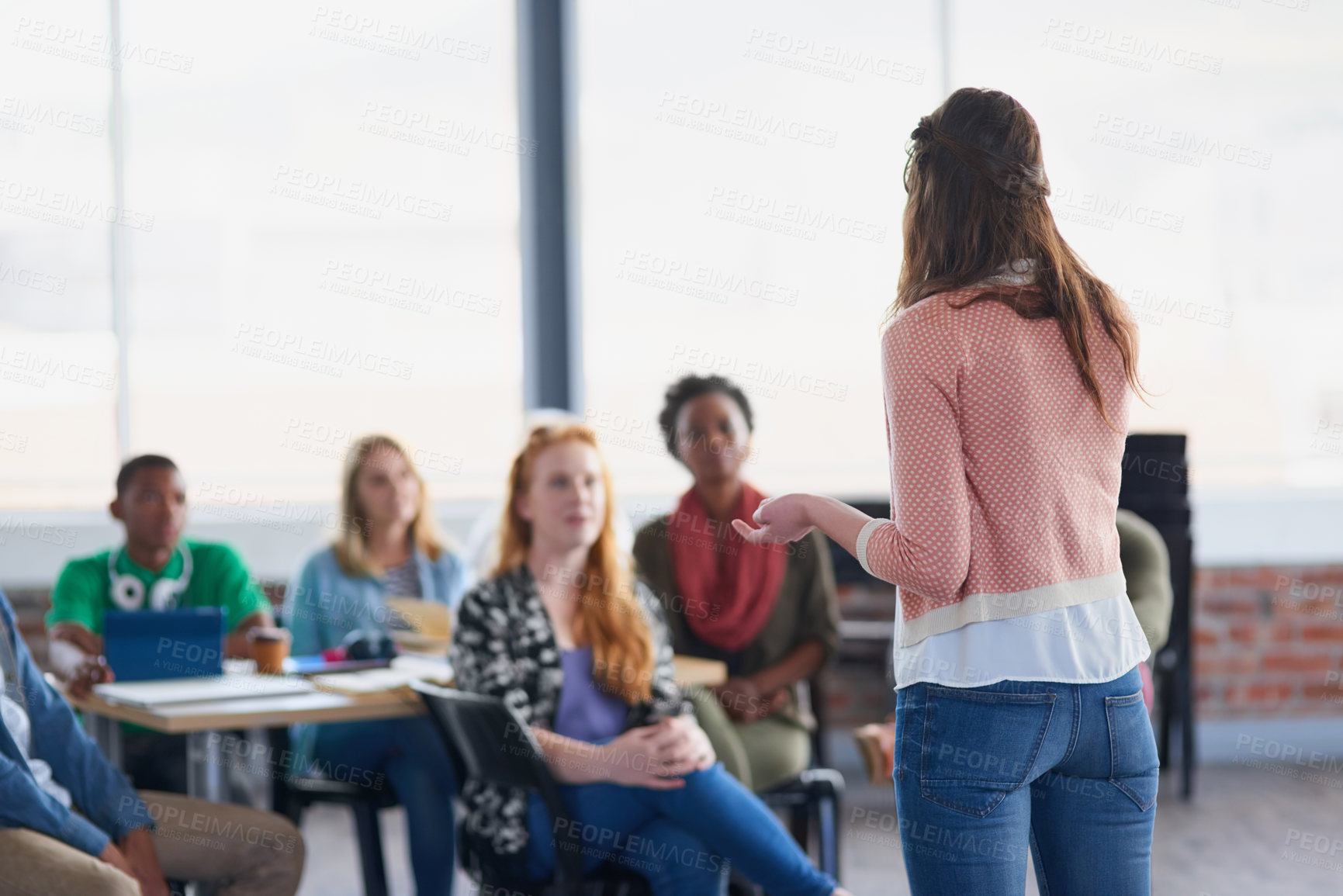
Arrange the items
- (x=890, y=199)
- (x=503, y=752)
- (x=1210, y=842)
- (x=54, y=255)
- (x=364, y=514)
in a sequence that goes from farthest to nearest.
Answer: (x=890, y=199), (x=54, y=255), (x=1210, y=842), (x=364, y=514), (x=503, y=752)

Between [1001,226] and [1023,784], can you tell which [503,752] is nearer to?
[1023,784]

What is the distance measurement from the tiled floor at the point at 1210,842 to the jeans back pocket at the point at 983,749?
2313mm

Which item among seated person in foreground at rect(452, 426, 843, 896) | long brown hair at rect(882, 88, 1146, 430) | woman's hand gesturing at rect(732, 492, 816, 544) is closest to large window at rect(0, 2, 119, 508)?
seated person in foreground at rect(452, 426, 843, 896)

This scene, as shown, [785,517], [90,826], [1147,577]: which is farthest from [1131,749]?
[1147,577]

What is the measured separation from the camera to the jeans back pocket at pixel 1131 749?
132 centimetres

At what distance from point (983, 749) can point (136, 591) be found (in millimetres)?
2387

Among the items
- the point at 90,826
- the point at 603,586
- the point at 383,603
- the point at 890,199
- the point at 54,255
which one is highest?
the point at 890,199

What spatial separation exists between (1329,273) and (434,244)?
3344 millimetres

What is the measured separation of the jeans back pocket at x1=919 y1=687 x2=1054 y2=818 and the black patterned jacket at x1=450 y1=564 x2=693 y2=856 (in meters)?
1.23

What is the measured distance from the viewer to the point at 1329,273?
15.8 feet

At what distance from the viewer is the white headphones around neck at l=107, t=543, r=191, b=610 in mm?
3059

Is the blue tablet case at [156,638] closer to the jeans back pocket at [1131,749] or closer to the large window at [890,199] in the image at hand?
the jeans back pocket at [1131,749]

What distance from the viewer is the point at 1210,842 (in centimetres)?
383

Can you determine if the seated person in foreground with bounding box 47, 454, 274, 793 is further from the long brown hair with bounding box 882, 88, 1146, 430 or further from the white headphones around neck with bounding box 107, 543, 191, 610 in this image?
the long brown hair with bounding box 882, 88, 1146, 430
